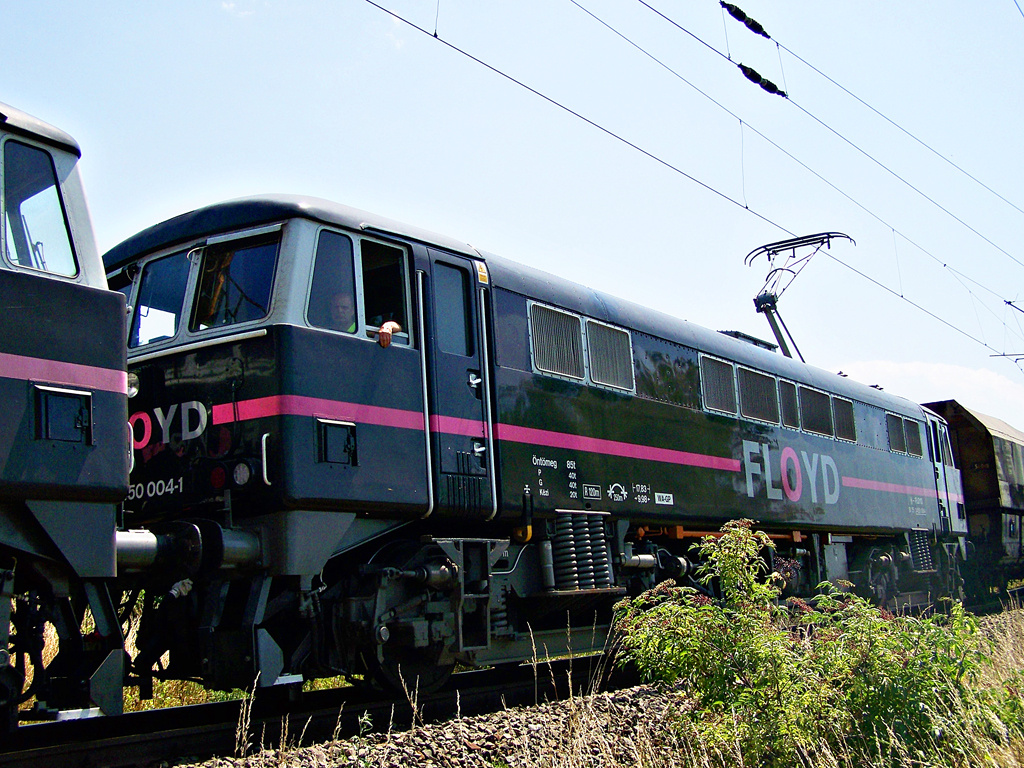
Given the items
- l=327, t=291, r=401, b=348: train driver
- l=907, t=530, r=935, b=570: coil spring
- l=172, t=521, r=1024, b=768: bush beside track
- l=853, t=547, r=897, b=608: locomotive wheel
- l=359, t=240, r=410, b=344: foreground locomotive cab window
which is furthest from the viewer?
l=907, t=530, r=935, b=570: coil spring

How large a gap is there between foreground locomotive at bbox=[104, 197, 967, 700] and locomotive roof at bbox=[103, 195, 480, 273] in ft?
0.07

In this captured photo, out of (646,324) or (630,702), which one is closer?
(630,702)

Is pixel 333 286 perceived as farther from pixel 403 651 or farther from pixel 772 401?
pixel 772 401

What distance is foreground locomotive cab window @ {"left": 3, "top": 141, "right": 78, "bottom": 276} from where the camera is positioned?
16.8 feet

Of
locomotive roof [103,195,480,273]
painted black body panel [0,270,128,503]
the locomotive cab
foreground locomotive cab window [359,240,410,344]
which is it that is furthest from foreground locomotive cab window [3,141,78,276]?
foreground locomotive cab window [359,240,410,344]

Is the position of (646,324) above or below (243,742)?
above

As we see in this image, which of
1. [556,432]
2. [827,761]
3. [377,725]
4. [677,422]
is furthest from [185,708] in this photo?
[677,422]

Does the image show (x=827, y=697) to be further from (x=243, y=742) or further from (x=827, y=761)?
(x=243, y=742)

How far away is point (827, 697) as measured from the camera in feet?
20.6

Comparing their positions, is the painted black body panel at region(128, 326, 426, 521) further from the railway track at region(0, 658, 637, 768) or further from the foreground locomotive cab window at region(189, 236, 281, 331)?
the railway track at region(0, 658, 637, 768)

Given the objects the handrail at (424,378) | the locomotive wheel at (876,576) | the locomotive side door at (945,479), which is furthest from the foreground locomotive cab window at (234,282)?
the locomotive side door at (945,479)

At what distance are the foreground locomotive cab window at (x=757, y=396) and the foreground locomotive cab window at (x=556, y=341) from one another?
3.28 meters

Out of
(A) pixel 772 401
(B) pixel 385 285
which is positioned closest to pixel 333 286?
(B) pixel 385 285

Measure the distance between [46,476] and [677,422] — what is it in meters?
6.76
